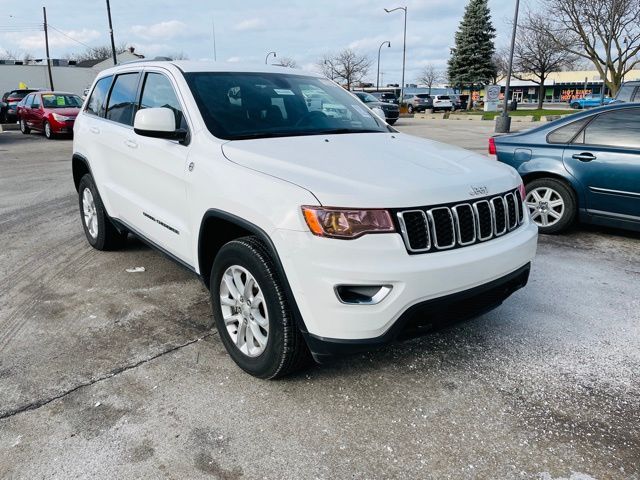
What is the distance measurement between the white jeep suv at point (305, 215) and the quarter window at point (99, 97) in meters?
1.00

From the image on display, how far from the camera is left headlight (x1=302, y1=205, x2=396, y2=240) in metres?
2.43

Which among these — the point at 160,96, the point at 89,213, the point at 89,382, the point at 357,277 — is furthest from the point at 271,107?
the point at 89,213

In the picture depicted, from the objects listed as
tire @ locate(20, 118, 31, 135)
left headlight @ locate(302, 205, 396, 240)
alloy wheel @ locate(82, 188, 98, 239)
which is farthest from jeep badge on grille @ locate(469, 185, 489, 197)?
tire @ locate(20, 118, 31, 135)

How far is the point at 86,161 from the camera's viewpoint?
5031mm

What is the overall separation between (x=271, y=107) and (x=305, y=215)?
1.52 m

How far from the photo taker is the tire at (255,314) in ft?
8.68

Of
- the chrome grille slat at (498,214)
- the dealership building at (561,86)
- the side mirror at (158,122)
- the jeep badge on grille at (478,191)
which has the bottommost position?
the chrome grille slat at (498,214)

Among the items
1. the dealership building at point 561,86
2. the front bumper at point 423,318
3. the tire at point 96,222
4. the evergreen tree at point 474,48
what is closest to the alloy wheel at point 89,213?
the tire at point 96,222

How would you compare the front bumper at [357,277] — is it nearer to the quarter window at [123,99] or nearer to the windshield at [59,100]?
the quarter window at [123,99]

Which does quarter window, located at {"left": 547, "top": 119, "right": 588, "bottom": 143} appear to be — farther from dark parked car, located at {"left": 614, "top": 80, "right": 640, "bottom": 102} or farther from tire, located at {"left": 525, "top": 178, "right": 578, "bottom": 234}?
dark parked car, located at {"left": 614, "top": 80, "right": 640, "bottom": 102}

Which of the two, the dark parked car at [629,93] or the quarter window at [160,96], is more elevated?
the dark parked car at [629,93]

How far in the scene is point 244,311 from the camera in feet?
9.73

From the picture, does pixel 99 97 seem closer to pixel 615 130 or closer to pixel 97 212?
pixel 97 212

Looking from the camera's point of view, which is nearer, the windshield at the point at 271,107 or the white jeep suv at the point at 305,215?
the white jeep suv at the point at 305,215
